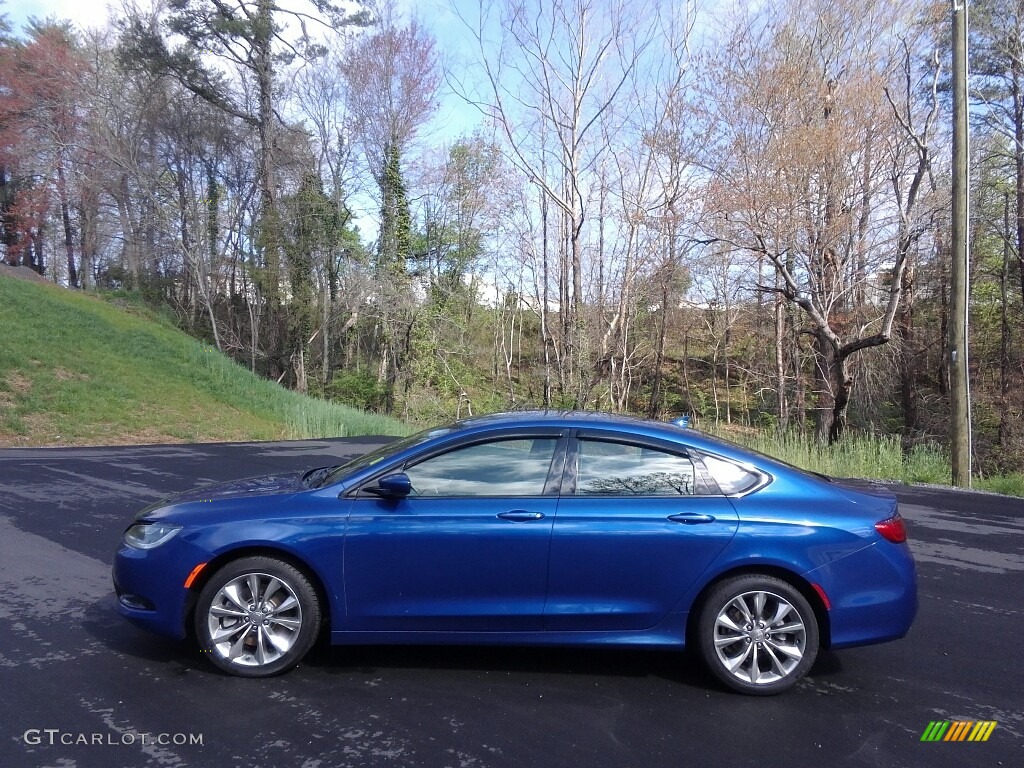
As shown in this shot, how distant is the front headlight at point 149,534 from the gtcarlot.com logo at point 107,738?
100cm

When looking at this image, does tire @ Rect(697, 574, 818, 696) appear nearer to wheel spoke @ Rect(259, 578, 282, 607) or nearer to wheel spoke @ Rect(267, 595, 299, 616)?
wheel spoke @ Rect(267, 595, 299, 616)

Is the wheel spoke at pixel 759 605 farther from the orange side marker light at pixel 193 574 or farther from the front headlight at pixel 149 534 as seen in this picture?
the front headlight at pixel 149 534

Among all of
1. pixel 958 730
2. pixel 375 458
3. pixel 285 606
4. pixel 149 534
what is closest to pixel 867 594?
pixel 958 730

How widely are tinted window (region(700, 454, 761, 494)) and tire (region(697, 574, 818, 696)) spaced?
50cm

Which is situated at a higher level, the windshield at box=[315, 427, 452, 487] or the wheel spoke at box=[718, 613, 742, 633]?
the windshield at box=[315, 427, 452, 487]

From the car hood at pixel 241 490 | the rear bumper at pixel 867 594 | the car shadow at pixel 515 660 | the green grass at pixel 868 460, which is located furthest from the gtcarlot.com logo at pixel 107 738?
the green grass at pixel 868 460

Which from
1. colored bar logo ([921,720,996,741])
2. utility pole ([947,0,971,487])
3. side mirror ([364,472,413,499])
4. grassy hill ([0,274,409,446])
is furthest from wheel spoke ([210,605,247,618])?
grassy hill ([0,274,409,446])

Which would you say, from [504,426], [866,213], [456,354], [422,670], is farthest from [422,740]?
[456,354]

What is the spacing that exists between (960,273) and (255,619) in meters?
12.0

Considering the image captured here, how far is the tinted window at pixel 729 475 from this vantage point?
411 centimetres

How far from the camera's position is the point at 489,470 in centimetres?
419

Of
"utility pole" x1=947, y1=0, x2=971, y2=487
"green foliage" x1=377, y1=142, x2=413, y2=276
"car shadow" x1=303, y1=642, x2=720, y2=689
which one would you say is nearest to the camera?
"car shadow" x1=303, y1=642, x2=720, y2=689

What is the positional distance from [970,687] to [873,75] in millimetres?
15917

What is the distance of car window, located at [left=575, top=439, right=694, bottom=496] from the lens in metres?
4.11
